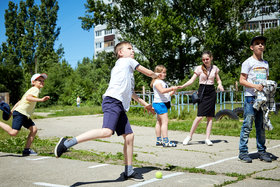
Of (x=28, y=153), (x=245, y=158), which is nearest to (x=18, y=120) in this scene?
(x=28, y=153)

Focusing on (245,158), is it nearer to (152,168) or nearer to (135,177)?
(152,168)

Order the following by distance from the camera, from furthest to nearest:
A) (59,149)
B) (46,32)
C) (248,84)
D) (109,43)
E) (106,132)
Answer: (109,43) < (46,32) < (248,84) < (106,132) < (59,149)

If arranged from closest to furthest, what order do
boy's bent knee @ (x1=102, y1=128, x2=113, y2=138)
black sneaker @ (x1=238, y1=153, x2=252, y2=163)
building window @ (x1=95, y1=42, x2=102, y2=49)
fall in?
boy's bent knee @ (x1=102, y1=128, x2=113, y2=138) → black sneaker @ (x1=238, y1=153, x2=252, y2=163) → building window @ (x1=95, y1=42, x2=102, y2=49)

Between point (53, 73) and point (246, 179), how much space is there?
40909mm

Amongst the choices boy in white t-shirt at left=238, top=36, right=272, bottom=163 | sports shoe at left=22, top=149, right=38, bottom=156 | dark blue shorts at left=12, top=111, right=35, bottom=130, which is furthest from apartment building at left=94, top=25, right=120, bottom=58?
boy in white t-shirt at left=238, top=36, right=272, bottom=163

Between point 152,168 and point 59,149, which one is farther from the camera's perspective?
point 152,168

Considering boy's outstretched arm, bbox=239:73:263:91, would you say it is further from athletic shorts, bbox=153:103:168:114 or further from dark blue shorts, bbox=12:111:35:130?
dark blue shorts, bbox=12:111:35:130

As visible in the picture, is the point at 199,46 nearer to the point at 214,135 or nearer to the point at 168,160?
the point at 214,135

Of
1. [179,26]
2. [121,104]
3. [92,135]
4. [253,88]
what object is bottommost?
[92,135]

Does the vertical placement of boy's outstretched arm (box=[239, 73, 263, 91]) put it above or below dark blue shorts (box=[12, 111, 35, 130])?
above

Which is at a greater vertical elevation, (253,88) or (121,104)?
(253,88)

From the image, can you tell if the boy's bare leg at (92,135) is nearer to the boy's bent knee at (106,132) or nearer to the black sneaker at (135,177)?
the boy's bent knee at (106,132)

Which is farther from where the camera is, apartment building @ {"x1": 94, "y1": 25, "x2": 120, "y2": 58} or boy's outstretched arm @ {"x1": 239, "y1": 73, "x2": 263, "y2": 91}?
apartment building @ {"x1": 94, "y1": 25, "x2": 120, "y2": 58}

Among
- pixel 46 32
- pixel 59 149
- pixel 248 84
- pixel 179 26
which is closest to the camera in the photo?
pixel 59 149
